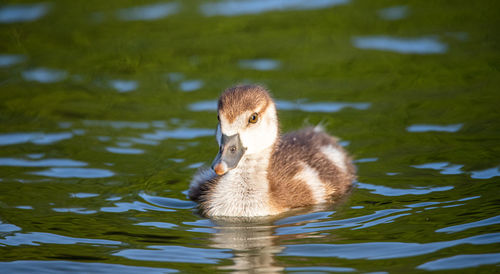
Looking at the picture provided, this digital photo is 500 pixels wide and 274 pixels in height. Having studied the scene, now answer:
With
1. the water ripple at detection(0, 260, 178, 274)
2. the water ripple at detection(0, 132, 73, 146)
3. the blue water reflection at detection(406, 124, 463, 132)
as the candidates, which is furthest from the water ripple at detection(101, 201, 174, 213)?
the blue water reflection at detection(406, 124, 463, 132)

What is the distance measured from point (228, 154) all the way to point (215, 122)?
2.76 metres

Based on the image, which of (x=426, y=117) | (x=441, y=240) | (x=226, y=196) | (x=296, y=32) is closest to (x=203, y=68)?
(x=296, y=32)

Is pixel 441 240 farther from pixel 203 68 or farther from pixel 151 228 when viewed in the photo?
pixel 203 68

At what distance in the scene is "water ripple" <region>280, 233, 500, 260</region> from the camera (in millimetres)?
5812

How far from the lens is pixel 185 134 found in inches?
360

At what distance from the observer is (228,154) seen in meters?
6.71

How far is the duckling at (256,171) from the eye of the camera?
22.4 feet

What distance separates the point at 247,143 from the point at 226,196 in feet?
1.77

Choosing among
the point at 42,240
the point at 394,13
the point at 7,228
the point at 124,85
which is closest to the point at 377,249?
the point at 42,240

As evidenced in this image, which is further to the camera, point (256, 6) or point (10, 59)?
point (256, 6)

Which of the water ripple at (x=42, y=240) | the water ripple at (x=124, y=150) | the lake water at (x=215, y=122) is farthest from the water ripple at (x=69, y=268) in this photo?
the water ripple at (x=124, y=150)

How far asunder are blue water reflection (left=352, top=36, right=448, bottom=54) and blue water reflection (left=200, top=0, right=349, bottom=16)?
1.41 meters

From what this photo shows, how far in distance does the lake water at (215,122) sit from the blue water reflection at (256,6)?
0.04 m

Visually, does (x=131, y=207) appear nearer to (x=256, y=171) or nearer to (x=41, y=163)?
(x=256, y=171)
